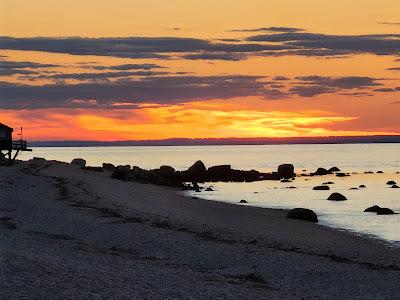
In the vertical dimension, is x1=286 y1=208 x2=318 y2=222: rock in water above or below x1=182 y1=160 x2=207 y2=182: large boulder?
below

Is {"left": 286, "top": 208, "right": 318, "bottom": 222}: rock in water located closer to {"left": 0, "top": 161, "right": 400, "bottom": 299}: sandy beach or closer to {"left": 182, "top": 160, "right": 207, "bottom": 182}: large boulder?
{"left": 0, "top": 161, "right": 400, "bottom": 299}: sandy beach

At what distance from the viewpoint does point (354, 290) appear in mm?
18391

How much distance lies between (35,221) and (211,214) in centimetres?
1552

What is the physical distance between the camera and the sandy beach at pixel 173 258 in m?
15.6

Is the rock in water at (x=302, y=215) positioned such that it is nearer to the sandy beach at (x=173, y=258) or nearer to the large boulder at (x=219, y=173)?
the sandy beach at (x=173, y=258)

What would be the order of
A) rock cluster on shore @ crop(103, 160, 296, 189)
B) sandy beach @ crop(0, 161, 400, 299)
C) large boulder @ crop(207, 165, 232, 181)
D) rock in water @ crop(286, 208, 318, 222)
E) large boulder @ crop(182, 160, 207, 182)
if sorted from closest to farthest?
1. sandy beach @ crop(0, 161, 400, 299)
2. rock in water @ crop(286, 208, 318, 222)
3. rock cluster on shore @ crop(103, 160, 296, 189)
4. large boulder @ crop(182, 160, 207, 182)
5. large boulder @ crop(207, 165, 232, 181)

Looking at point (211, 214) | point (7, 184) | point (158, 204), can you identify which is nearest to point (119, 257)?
point (211, 214)

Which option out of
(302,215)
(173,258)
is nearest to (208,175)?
(302,215)

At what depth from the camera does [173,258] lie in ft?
73.1

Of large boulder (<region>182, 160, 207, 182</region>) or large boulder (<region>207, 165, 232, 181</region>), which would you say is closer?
large boulder (<region>182, 160, 207, 182</region>)

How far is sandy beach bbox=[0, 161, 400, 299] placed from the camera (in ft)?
51.0

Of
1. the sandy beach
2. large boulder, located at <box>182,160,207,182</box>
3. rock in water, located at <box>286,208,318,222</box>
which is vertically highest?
large boulder, located at <box>182,160,207,182</box>

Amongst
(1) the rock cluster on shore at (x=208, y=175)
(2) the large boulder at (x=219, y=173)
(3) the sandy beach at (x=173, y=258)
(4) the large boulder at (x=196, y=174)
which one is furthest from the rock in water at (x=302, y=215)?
(2) the large boulder at (x=219, y=173)

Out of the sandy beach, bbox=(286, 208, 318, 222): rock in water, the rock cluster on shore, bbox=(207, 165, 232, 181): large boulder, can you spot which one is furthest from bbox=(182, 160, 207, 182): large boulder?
the sandy beach
